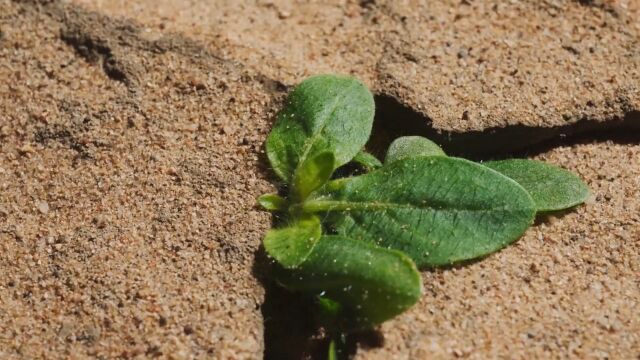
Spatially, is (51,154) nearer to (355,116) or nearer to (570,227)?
(355,116)

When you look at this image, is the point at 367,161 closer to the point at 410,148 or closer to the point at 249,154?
the point at 410,148

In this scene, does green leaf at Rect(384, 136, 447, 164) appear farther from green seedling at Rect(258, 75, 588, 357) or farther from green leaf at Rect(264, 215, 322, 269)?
green leaf at Rect(264, 215, 322, 269)

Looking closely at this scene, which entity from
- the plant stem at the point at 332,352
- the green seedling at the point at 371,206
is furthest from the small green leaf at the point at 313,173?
the plant stem at the point at 332,352

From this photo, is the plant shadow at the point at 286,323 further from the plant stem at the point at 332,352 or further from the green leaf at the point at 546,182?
the green leaf at the point at 546,182

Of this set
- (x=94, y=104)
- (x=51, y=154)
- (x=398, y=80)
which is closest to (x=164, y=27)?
(x=94, y=104)

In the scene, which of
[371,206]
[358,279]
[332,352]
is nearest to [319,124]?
[371,206]

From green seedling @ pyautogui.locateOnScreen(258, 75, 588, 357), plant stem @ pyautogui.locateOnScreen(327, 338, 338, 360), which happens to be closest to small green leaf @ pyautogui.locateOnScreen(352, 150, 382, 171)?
green seedling @ pyautogui.locateOnScreen(258, 75, 588, 357)
